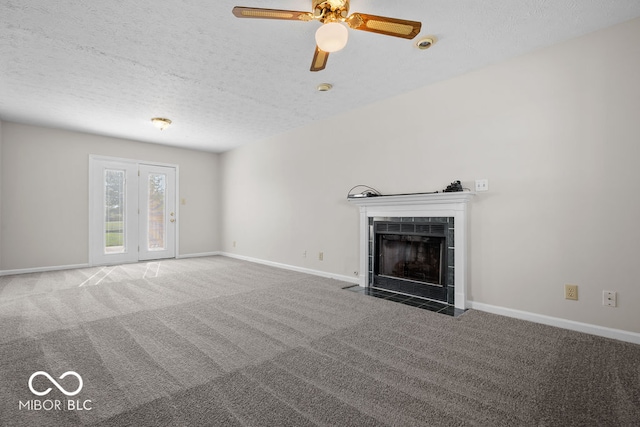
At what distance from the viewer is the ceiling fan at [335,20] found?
6.30 ft

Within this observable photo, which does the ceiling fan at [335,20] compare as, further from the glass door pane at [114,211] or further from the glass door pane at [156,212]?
the glass door pane at [156,212]

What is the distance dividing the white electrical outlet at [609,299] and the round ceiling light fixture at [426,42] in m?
2.51

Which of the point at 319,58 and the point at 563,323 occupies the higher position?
the point at 319,58

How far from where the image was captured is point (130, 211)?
19.7 ft

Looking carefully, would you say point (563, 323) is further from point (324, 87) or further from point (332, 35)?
point (324, 87)

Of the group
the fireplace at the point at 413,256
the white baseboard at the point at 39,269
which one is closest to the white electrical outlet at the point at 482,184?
the fireplace at the point at 413,256

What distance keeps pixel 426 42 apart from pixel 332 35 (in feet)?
3.71

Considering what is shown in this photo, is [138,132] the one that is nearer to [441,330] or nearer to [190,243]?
[190,243]

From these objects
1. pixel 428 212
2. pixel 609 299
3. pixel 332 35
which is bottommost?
pixel 609 299

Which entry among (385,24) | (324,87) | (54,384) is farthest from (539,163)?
(54,384)

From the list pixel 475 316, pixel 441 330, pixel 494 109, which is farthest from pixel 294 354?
pixel 494 109

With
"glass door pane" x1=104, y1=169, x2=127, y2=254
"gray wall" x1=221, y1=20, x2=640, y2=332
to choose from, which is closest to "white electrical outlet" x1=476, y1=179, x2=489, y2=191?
"gray wall" x1=221, y1=20, x2=640, y2=332

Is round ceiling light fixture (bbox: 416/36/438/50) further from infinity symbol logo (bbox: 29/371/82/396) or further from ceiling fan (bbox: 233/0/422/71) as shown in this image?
infinity symbol logo (bbox: 29/371/82/396)

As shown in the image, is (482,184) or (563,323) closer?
(563,323)
